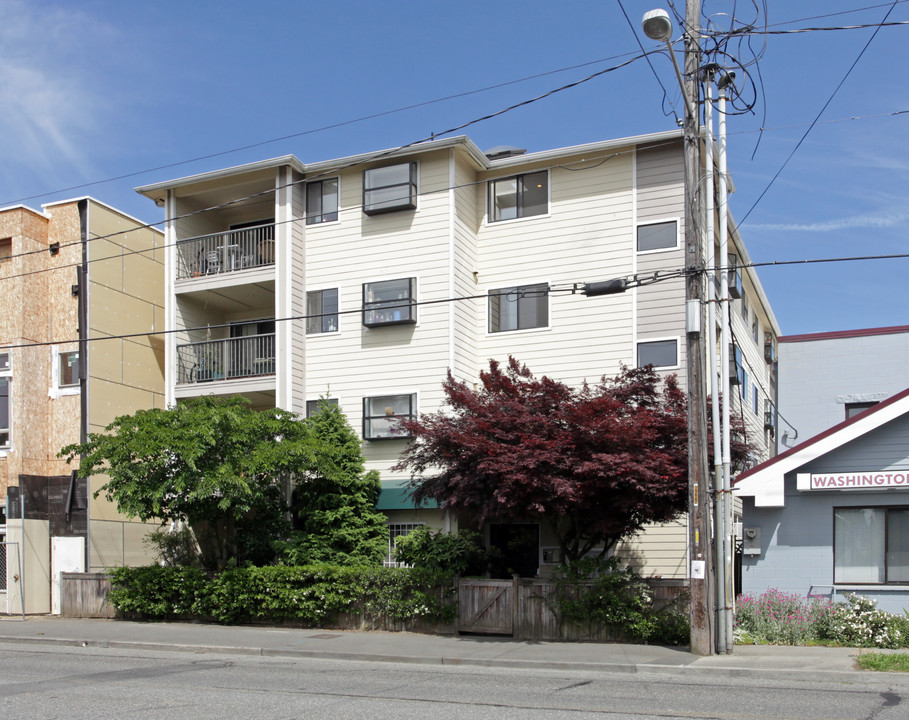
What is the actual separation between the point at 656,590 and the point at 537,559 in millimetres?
6199

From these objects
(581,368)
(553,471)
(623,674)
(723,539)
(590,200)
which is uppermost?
(590,200)

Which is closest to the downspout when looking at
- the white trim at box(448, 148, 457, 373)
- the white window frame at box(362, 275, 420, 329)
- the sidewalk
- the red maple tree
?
the sidewalk

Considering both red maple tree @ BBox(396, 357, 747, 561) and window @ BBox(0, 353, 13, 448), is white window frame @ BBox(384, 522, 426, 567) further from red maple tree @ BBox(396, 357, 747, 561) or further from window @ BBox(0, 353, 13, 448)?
window @ BBox(0, 353, 13, 448)

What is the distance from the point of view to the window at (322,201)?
24.8 meters

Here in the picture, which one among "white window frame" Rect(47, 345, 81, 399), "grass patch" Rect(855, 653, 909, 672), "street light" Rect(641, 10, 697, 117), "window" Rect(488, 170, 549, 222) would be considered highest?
"window" Rect(488, 170, 549, 222)

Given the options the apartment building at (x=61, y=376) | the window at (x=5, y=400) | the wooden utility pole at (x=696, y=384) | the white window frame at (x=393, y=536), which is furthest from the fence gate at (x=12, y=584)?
the wooden utility pole at (x=696, y=384)

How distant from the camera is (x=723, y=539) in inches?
595

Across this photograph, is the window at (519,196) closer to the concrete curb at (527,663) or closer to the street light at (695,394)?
the street light at (695,394)

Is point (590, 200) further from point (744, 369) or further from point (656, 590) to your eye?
point (656, 590)

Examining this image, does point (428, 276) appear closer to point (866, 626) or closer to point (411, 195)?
point (411, 195)

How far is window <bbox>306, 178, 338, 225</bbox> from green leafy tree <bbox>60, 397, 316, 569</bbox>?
614 centimetres

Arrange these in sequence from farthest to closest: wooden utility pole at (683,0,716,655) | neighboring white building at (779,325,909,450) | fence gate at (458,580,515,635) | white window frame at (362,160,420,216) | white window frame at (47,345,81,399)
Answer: neighboring white building at (779,325,909,450), white window frame at (47,345,81,399), white window frame at (362,160,420,216), fence gate at (458,580,515,635), wooden utility pole at (683,0,716,655)

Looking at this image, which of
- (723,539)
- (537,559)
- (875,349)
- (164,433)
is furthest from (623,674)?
(875,349)

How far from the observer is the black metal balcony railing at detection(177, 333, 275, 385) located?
24609mm
